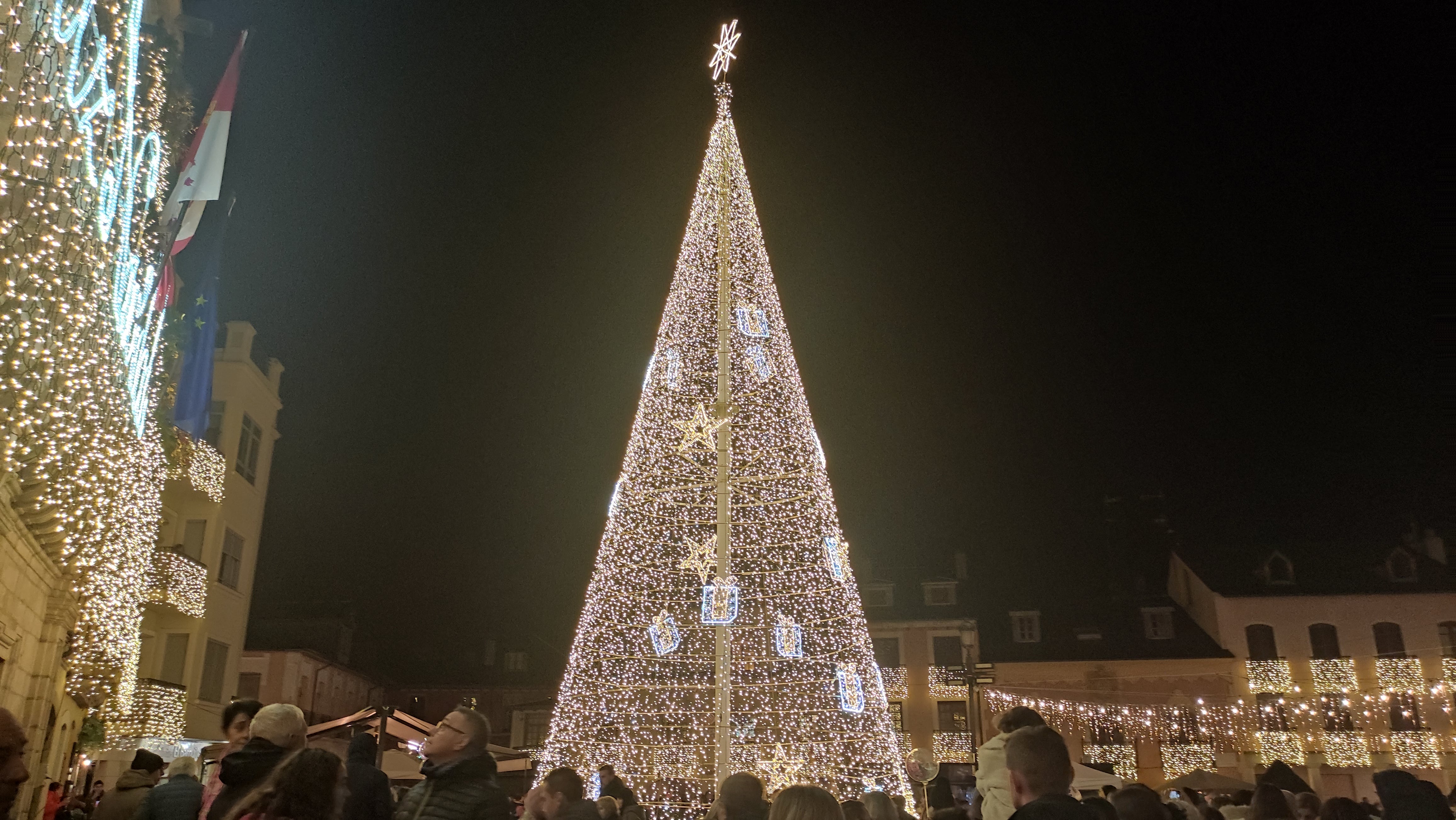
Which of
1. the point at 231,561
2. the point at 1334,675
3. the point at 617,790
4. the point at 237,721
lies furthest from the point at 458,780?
the point at 1334,675

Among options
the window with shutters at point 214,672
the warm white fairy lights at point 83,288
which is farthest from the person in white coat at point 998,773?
the window with shutters at point 214,672

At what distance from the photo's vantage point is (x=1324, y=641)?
134 feet

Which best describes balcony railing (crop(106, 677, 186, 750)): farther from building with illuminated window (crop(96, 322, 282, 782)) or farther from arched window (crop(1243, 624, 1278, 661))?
arched window (crop(1243, 624, 1278, 661))

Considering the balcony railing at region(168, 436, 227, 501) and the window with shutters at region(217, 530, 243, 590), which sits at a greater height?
the balcony railing at region(168, 436, 227, 501)

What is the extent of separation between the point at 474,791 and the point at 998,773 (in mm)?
2691

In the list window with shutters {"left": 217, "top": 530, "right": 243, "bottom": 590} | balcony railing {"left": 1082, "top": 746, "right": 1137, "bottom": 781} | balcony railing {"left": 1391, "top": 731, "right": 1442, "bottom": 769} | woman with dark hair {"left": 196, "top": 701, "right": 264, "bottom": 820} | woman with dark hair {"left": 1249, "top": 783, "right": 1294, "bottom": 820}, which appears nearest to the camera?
woman with dark hair {"left": 196, "top": 701, "right": 264, "bottom": 820}

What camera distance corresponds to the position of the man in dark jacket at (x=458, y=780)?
484 centimetres

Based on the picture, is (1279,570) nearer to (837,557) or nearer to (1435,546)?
(1435,546)

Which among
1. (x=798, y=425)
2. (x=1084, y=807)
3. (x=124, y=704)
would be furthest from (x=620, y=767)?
(x=1084, y=807)

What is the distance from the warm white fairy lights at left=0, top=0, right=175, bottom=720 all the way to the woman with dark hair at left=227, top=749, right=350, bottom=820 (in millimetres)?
6218

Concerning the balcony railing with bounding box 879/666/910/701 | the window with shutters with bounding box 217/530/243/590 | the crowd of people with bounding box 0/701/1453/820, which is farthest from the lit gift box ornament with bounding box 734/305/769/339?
the balcony railing with bounding box 879/666/910/701

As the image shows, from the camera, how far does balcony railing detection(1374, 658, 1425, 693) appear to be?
128 feet

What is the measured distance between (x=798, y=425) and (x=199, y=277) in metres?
12.4

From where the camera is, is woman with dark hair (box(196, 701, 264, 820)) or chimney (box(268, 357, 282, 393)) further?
chimney (box(268, 357, 282, 393))
